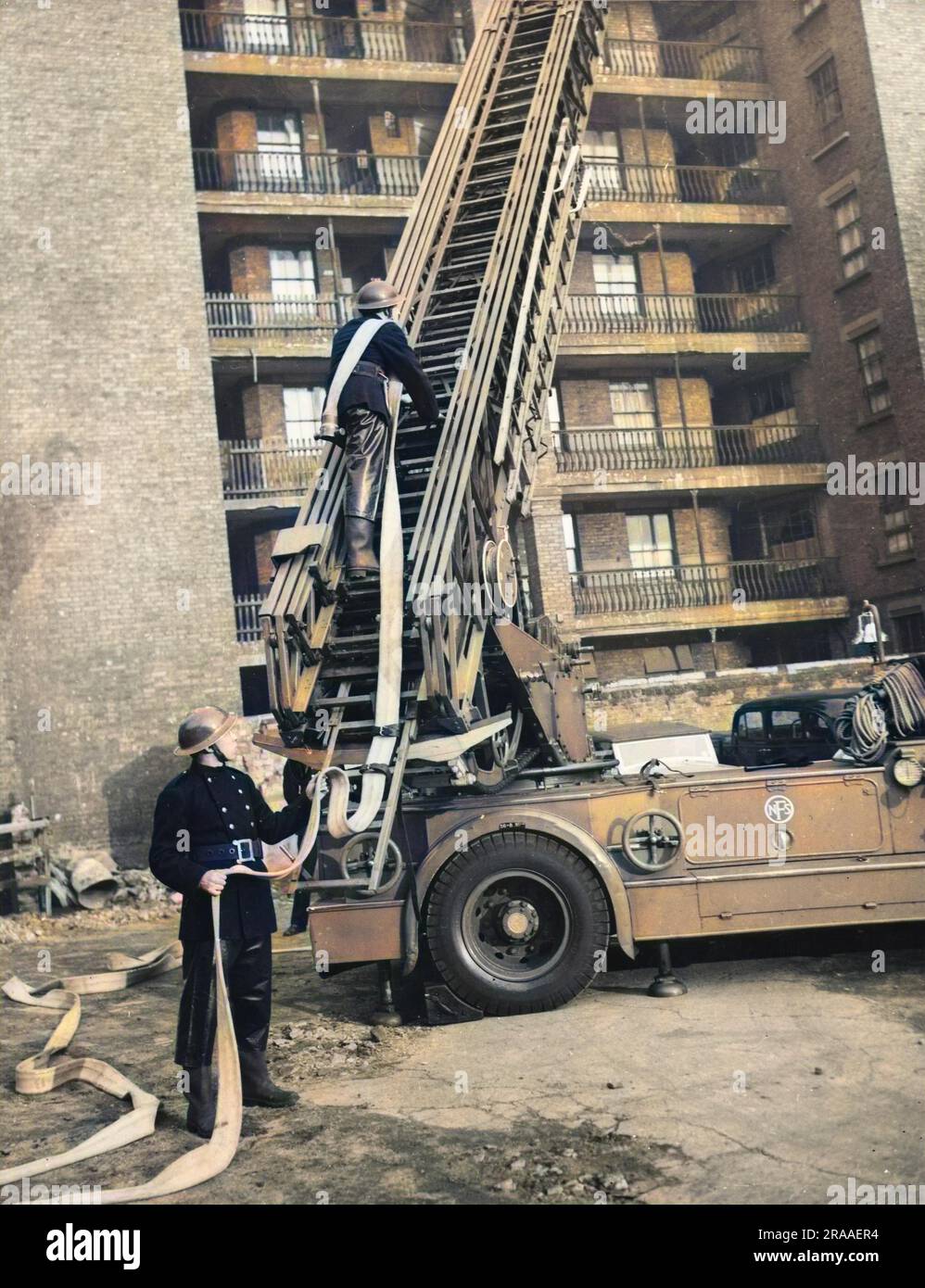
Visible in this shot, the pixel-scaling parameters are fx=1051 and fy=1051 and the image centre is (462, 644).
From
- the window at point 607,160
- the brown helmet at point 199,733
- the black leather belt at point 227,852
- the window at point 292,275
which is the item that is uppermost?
the window at point 607,160

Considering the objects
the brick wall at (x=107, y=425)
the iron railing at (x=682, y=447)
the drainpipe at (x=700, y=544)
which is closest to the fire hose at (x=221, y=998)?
the brick wall at (x=107, y=425)

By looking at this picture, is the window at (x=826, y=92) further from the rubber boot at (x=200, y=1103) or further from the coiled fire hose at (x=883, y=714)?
the rubber boot at (x=200, y=1103)

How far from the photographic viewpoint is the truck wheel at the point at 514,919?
6309mm

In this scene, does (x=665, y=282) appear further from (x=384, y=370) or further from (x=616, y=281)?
(x=384, y=370)

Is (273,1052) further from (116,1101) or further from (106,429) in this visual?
(106,429)

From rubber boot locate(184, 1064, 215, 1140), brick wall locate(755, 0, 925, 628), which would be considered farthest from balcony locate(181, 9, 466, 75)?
rubber boot locate(184, 1064, 215, 1140)

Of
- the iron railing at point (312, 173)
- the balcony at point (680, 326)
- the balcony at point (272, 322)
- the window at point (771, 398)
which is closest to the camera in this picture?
the balcony at point (272, 322)

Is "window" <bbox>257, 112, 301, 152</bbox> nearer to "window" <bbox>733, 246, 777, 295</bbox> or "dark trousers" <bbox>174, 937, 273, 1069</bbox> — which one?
"window" <bbox>733, 246, 777, 295</bbox>

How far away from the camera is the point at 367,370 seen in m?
6.98

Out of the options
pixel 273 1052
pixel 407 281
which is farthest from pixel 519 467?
pixel 273 1052

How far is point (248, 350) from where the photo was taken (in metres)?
20.8

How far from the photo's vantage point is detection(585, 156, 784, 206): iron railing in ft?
81.9

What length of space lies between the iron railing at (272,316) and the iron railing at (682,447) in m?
5.56

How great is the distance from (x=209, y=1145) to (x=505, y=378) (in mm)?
6342
